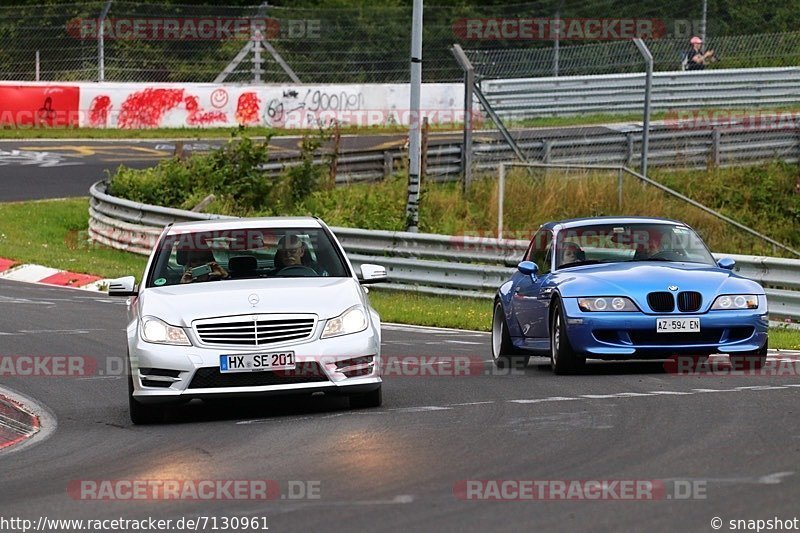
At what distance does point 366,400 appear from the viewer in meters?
11.7

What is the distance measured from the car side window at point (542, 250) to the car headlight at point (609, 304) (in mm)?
1397

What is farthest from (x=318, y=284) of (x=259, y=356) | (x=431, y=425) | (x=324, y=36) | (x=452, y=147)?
(x=324, y=36)

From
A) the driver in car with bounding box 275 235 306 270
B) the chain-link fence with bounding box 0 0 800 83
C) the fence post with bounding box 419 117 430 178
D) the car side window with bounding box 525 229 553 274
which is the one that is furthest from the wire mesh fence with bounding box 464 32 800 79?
the driver in car with bounding box 275 235 306 270

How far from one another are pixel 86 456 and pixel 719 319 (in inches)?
217

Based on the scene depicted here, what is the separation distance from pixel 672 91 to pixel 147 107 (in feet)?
49.6

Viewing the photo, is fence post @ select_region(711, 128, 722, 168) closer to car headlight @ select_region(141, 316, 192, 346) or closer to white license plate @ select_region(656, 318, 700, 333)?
white license plate @ select_region(656, 318, 700, 333)

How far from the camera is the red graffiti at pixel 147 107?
42.8 meters

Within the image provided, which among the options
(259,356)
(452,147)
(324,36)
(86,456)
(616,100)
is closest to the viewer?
(86,456)

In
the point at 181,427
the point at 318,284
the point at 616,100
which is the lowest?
the point at 181,427

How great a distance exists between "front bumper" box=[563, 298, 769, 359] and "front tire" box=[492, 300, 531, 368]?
179 centimetres

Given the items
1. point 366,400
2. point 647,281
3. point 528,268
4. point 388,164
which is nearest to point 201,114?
point 388,164

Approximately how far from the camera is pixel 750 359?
14039 millimetres

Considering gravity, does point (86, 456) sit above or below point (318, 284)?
below

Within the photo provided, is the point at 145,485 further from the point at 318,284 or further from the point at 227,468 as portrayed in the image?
the point at 318,284
